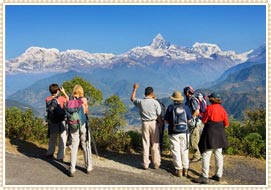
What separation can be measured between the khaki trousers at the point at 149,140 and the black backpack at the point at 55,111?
2.43 m

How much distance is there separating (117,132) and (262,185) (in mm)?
5763

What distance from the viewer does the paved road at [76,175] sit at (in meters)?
9.16

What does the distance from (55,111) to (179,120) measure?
3.63 meters

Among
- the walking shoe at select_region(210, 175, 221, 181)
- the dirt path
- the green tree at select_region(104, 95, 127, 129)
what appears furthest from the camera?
the green tree at select_region(104, 95, 127, 129)

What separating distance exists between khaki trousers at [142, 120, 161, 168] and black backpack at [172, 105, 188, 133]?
2.41 ft

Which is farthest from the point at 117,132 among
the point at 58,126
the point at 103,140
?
the point at 58,126

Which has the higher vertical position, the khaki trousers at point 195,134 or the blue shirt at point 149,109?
the blue shirt at point 149,109

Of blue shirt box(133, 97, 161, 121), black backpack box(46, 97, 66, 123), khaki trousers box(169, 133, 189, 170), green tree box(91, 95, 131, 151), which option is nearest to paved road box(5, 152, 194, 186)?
khaki trousers box(169, 133, 189, 170)

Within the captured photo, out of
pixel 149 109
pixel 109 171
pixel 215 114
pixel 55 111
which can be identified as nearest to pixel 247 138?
pixel 215 114

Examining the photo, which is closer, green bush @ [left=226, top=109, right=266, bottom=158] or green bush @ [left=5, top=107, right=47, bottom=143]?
green bush @ [left=226, top=109, right=266, bottom=158]

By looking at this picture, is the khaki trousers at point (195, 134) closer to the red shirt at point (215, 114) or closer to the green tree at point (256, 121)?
the red shirt at point (215, 114)

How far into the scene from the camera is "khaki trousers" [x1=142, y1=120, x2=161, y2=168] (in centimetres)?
1033

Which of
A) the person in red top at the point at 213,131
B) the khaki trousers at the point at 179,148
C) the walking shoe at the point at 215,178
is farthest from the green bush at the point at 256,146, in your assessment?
the khaki trousers at the point at 179,148

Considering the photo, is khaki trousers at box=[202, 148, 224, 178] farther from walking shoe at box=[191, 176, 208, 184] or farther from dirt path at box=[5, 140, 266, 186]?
dirt path at box=[5, 140, 266, 186]
